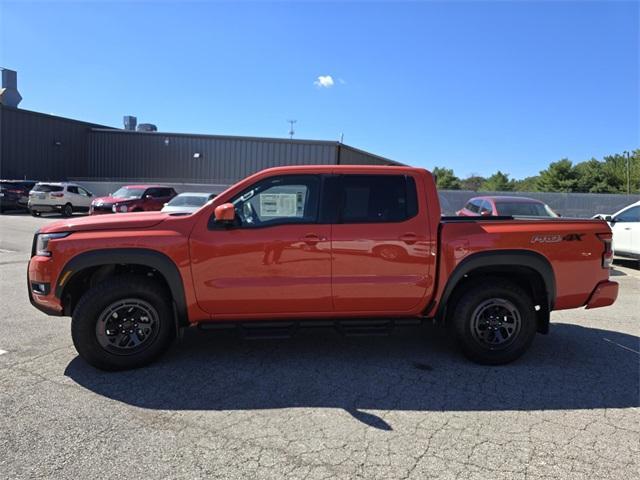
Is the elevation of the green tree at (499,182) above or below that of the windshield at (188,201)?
above

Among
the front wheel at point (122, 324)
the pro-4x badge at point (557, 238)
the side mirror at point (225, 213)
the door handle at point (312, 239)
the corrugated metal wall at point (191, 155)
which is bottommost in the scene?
the front wheel at point (122, 324)

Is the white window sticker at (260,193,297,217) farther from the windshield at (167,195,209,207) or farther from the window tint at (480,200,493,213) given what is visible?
the windshield at (167,195,209,207)

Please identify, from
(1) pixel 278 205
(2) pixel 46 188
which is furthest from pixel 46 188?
(1) pixel 278 205

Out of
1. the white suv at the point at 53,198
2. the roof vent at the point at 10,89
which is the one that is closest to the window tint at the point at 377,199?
the white suv at the point at 53,198

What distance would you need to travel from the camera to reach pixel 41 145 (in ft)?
104

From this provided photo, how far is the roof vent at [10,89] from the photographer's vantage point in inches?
1248

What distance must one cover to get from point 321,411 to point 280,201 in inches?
75.5

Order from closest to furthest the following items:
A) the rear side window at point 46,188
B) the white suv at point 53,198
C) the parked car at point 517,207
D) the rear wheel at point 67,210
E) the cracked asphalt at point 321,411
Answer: the cracked asphalt at point 321,411, the parked car at point 517,207, the white suv at point 53,198, the rear side window at point 46,188, the rear wheel at point 67,210

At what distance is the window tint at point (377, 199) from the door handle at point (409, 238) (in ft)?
0.53

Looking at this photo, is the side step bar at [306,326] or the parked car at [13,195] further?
the parked car at [13,195]

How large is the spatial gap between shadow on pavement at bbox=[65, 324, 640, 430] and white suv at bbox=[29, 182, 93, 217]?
21.2 metres

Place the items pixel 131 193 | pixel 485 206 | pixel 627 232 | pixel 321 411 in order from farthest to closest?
1. pixel 131 193
2. pixel 485 206
3. pixel 627 232
4. pixel 321 411

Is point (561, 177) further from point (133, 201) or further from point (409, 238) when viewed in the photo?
point (409, 238)

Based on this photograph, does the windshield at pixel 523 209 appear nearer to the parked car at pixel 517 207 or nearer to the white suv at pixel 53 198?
the parked car at pixel 517 207
